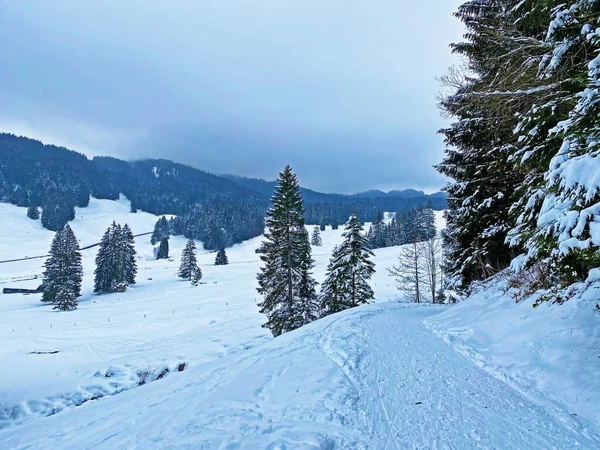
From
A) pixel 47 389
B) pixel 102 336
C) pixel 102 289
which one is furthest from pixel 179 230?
pixel 47 389

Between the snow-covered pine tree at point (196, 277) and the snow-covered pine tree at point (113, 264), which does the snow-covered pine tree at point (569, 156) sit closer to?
the snow-covered pine tree at point (196, 277)

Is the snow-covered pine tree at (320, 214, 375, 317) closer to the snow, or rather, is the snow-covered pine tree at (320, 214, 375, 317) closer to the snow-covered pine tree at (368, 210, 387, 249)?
the snow

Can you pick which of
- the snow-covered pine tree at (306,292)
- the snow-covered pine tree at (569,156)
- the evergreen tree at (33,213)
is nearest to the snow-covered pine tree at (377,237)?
the snow-covered pine tree at (306,292)

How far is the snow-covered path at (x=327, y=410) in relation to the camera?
3.34 m

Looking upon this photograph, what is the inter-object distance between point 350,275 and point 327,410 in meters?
18.8

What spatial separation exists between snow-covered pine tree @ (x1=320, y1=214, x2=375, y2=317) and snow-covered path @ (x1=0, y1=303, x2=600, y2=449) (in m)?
15.5

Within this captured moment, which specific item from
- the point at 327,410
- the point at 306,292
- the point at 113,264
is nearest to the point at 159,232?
the point at 113,264

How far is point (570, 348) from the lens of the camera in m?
4.64

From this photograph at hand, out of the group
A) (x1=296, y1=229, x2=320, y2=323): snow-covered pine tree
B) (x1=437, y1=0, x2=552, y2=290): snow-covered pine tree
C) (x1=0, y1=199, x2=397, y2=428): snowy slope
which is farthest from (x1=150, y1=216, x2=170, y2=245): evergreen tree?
(x1=437, y1=0, x2=552, y2=290): snow-covered pine tree

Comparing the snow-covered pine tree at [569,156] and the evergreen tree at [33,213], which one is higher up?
the evergreen tree at [33,213]

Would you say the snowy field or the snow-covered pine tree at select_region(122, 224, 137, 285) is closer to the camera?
the snowy field

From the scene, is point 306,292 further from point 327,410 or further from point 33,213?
point 33,213

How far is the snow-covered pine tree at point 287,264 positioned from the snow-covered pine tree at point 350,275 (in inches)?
64.2

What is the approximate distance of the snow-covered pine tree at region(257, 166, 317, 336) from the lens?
2197cm
